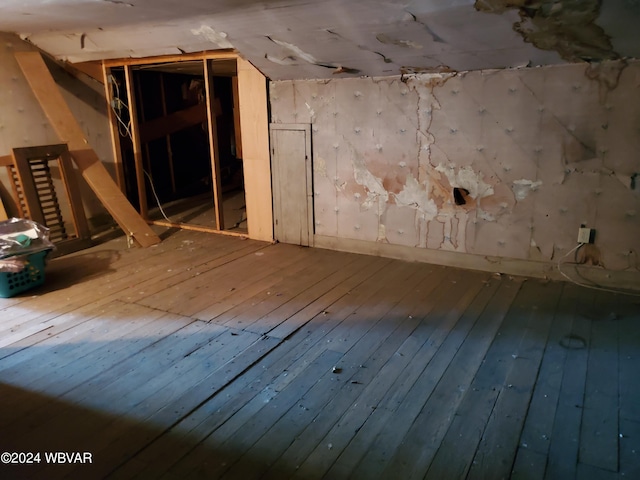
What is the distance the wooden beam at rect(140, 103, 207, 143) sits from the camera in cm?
571

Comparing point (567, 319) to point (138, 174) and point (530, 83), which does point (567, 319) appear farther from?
point (138, 174)

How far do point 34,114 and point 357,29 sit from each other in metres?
3.29

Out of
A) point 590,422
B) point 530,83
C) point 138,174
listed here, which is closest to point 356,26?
point 530,83

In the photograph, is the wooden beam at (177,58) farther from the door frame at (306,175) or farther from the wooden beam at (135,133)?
the door frame at (306,175)

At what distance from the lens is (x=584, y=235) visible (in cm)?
316

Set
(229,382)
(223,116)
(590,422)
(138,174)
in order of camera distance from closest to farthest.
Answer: (590,422)
(229,382)
(138,174)
(223,116)

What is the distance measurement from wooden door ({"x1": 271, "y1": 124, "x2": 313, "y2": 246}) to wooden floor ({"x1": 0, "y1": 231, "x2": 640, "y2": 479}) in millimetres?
848

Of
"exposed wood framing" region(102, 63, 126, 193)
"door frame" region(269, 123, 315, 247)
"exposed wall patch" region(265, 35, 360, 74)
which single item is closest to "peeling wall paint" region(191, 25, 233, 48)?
"exposed wall patch" region(265, 35, 360, 74)

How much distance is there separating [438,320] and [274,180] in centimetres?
218

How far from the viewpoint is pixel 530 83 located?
312 cm

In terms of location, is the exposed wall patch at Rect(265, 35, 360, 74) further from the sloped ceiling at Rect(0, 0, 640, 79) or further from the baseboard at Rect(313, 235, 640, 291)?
the baseboard at Rect(313, 235, 640, 291)

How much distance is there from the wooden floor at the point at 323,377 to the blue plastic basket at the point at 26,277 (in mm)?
96

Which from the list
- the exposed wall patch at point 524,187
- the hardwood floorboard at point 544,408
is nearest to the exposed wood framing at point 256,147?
the exposed wall patch at point 524,187

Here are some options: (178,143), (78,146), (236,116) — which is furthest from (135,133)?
(236,116)
